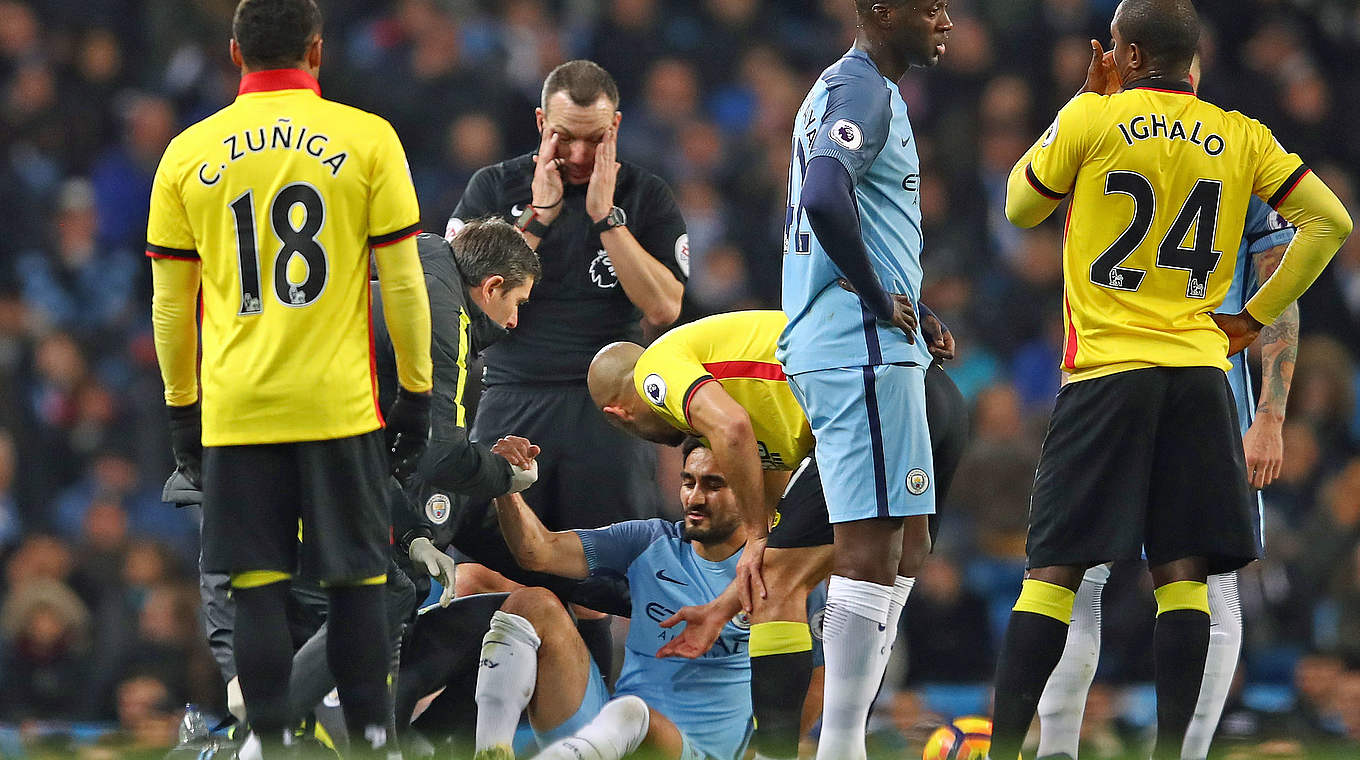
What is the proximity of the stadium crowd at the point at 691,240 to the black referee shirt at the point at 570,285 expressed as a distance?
7.64 feet

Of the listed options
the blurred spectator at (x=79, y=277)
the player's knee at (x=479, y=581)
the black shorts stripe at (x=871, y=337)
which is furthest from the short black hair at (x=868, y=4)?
the blurred spectator at (x=79, y=277)

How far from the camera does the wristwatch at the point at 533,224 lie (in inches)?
234

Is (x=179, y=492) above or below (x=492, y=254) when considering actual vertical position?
below

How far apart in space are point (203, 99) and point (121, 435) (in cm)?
223

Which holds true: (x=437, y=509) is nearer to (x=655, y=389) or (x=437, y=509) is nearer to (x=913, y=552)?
(x=655, y=389)

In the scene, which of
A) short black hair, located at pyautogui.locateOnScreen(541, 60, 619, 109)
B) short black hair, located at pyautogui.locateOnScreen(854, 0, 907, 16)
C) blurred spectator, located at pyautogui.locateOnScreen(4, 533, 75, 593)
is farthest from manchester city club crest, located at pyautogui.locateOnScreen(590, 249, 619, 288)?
blurred spectator, located at pyautogui.locateOnScreen(4, 533, 75, 593)

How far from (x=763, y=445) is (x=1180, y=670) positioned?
53.0 inches

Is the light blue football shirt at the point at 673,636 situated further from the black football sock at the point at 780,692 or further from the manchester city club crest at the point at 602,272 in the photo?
the manchester city club crest at the point at 602,272

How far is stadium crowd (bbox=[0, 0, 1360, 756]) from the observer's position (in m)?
7.78

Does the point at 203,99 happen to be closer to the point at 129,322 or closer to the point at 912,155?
the point at 129,322

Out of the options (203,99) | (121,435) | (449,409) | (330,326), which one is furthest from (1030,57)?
(330,326)

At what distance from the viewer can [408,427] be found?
4.13 m

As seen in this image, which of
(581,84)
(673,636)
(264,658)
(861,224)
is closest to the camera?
(264,658)

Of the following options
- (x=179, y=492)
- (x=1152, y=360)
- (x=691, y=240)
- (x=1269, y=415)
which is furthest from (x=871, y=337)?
(x=691, y=240)
